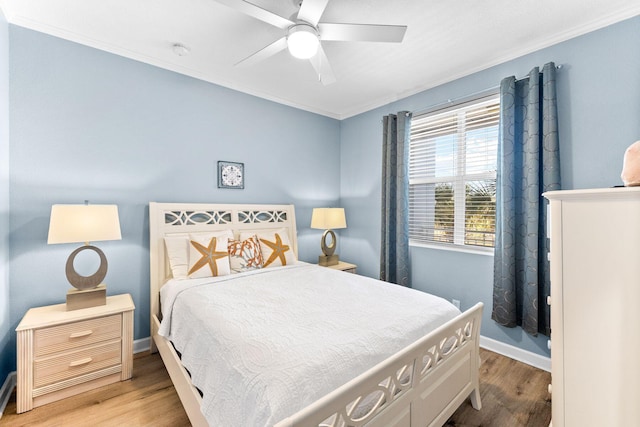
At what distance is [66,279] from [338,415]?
2464 mm

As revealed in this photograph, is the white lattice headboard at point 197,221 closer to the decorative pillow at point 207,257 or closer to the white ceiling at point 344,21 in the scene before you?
the decorative pillow at point 207,257

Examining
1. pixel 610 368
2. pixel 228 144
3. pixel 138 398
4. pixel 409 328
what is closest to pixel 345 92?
pixel 228 144

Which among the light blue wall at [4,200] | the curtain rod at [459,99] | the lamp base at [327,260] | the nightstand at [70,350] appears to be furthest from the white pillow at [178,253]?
the curtain rod at [459,99]

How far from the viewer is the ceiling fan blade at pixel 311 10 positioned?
5.09 ft

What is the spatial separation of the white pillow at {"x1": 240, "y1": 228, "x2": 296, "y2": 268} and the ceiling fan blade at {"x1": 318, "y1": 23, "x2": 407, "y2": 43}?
6.32ft

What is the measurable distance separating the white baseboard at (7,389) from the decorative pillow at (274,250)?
6.36 ft

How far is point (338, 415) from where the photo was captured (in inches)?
38.6

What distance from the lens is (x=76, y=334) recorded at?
1.93 m

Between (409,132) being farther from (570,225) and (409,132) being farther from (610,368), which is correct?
(610,368)

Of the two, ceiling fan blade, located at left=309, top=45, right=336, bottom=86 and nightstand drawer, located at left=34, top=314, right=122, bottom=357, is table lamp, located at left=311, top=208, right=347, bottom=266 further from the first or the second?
nightstand drawer, located at left=34, top=314, right=122, bottom=357

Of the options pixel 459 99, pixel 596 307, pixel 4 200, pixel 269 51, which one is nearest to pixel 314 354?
pixel 596 307

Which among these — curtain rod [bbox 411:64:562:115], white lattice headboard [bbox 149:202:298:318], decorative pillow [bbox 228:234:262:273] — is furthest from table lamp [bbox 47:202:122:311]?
curtain rod [bbox 411:64:562:115]

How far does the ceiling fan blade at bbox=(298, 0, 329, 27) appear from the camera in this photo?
61.1 inches

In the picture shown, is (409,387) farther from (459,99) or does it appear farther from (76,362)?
(459,99)
